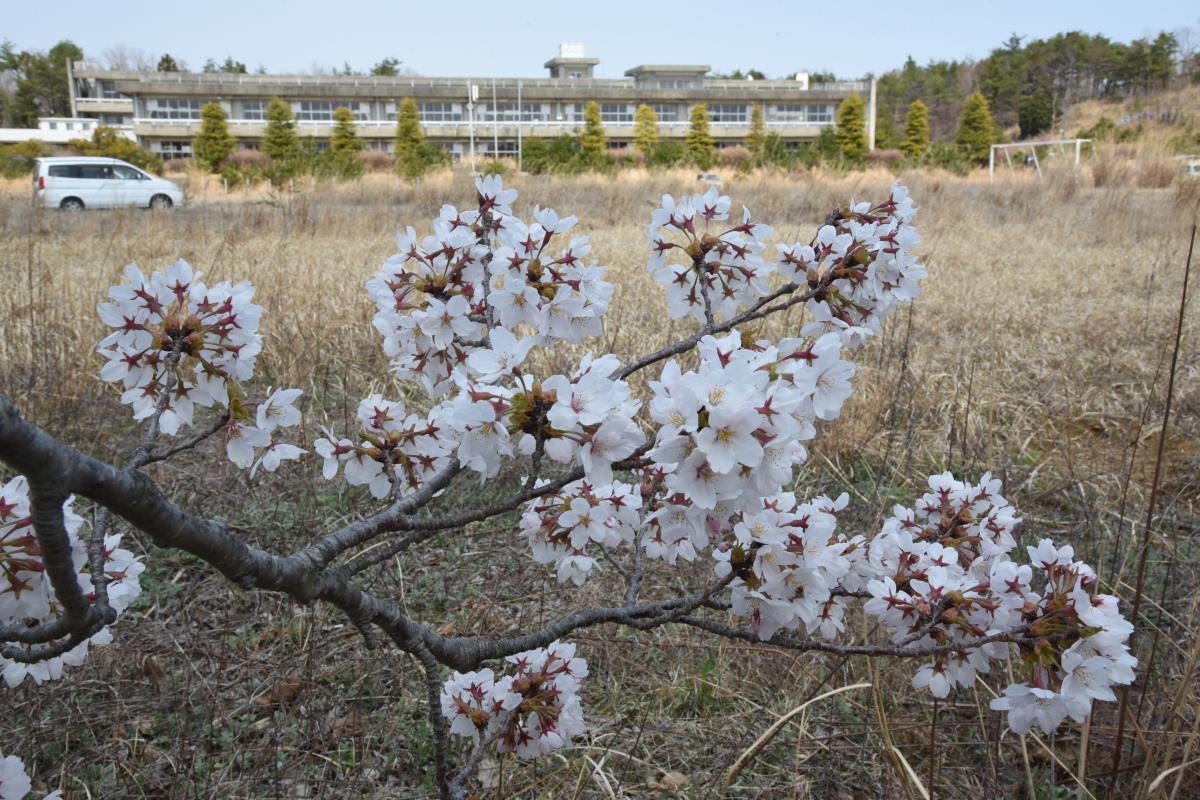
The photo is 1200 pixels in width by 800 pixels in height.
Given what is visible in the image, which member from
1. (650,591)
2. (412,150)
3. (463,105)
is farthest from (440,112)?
(650,591)

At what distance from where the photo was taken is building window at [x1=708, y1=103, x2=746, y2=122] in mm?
44719

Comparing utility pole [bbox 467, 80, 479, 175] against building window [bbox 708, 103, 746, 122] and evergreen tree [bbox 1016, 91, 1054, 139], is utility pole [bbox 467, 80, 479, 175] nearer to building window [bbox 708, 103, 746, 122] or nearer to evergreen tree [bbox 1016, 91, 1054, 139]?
building window [bbox 708, 103, 746, 122]

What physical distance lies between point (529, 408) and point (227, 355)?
45cm

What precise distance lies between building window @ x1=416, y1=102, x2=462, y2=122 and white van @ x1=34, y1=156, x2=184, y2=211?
27824mm

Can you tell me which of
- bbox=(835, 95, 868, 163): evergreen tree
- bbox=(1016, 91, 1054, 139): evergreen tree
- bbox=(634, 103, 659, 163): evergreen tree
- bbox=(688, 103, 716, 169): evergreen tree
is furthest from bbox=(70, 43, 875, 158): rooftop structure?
bbox=(1016, 91, 1054, 139): evergreen tree

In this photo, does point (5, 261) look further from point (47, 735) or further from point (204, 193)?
point (204, 193)

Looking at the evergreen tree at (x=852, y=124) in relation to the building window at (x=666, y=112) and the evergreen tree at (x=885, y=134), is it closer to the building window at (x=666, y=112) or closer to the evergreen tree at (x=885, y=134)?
the evergreen tree at (x=885, y=134)

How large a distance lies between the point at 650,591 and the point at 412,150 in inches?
1001

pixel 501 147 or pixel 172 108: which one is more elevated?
pixel 172 108

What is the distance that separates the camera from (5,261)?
548 cm

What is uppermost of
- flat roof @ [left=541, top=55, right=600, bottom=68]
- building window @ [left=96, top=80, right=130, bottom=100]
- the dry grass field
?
flat roof @ [left=541, top=55, right=600, bottom=68]

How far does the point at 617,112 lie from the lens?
1727 inches

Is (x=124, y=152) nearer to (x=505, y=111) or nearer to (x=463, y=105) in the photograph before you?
(x=463, y=105)

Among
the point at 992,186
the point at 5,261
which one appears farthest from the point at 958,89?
the point at 5,261
